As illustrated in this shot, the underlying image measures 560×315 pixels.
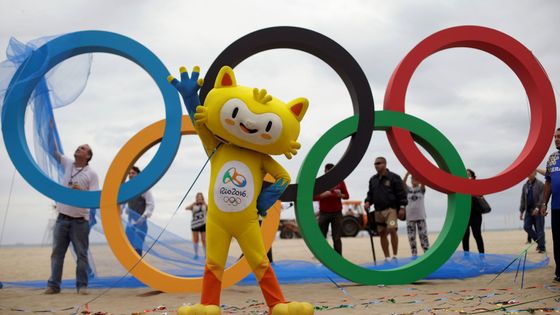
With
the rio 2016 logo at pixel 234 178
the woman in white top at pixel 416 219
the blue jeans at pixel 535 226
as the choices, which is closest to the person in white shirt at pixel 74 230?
the rio 2016 logo at pixel 234 178

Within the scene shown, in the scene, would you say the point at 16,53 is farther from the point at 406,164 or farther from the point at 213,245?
the point at 406,164

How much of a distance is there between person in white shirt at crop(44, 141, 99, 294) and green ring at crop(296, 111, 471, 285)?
2546 millimetres

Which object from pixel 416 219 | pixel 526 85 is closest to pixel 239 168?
pixel 526 85

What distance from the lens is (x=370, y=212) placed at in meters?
8.23

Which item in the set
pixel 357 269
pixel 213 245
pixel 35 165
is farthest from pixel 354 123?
pixel 35 165

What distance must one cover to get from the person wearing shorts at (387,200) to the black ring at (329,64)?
1562 mm

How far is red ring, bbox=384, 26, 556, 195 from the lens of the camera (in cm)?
649

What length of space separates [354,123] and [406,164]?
82 centimetres

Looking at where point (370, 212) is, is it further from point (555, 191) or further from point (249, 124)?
point (249, 124)

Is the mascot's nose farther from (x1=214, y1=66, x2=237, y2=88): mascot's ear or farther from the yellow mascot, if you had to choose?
(x1=214, y1=66, x2=237, y2=88): mascot's ear

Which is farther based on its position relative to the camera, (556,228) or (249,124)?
(556,228)

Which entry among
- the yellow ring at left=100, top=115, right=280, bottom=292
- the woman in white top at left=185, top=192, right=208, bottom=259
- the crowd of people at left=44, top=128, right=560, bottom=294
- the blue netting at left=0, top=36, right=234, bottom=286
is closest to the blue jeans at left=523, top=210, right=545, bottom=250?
the crowd of people at left=44, top=128, right=560, bottom=294

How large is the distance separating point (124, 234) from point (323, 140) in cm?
254

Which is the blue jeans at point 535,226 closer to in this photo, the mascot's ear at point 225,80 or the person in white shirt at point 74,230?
the mascot's ear at point 225,80
